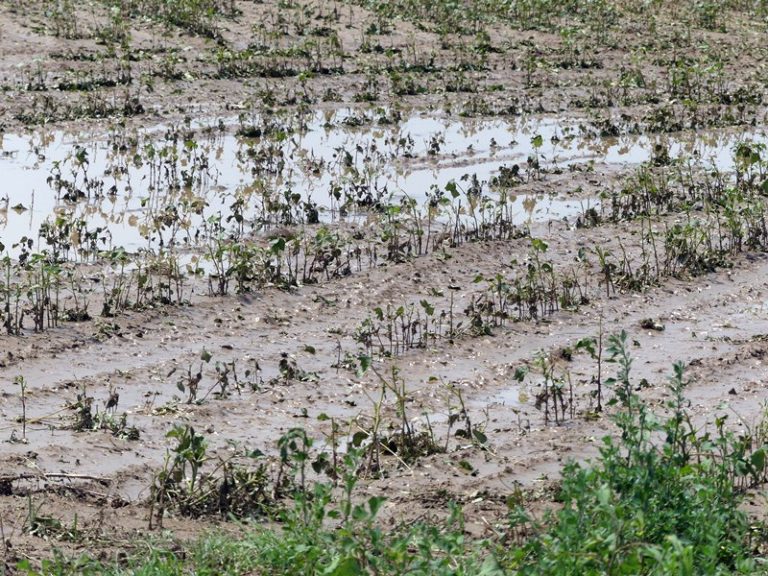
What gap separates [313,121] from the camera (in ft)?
52.5

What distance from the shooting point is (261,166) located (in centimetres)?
1351

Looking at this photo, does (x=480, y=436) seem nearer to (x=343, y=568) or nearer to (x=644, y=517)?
(x=644, y=517)

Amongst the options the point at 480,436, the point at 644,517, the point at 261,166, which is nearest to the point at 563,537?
the point at 644,517

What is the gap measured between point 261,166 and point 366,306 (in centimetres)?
447

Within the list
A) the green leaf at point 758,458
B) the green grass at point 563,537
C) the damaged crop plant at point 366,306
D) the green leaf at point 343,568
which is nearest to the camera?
the green leaf at point 343,568

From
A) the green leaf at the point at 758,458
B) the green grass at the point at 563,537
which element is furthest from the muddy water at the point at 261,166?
the green leaf at the point at 758,458

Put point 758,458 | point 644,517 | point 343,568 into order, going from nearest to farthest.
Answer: point 343,568, point 644,517, point 758,458

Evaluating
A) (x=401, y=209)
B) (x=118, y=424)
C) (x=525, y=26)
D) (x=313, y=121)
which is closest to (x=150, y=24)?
(x=313, y=121)

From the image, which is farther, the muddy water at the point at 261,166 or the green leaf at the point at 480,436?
the muddy water at the point at 261,166

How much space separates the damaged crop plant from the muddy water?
6 cm

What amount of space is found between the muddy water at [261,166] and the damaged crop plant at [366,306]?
0.06 metres

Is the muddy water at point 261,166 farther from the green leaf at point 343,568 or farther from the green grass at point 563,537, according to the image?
the green leaf at point 343,568

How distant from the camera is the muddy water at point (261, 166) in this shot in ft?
37.9

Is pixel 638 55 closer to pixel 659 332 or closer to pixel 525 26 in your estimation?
pixel 525 26
